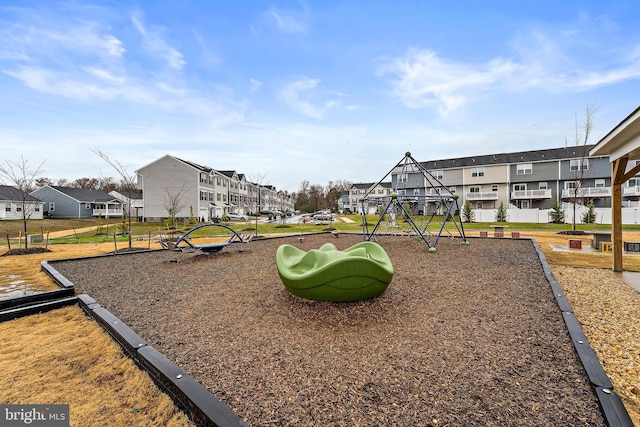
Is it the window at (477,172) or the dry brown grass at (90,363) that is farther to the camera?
the window at (477,172)

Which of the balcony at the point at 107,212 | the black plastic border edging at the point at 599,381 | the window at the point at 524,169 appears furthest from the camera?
the balcony at the point at 107,212

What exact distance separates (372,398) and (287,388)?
82 centimetres

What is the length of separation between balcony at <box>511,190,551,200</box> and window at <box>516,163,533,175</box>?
2.69 meters

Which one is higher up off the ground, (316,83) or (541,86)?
(316,83)

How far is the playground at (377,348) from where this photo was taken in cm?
250

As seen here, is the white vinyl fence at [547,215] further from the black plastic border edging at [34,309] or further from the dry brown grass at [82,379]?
the dry brown grass at [82,379]

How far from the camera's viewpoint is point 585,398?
102 inches

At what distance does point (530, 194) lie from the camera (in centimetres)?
3672

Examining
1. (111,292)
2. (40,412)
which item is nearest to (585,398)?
(40,412)

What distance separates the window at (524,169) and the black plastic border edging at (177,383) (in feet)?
149

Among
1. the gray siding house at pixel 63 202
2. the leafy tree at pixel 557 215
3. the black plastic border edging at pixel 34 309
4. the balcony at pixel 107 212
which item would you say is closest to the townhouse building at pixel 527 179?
the leafy tree at pixel 557 215

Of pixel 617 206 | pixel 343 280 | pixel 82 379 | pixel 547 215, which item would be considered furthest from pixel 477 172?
pixel 82 379

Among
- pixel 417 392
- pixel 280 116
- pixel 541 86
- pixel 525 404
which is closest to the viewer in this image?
pixel 525 404

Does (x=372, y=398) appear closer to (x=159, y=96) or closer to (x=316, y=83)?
(x=316, y=83)
